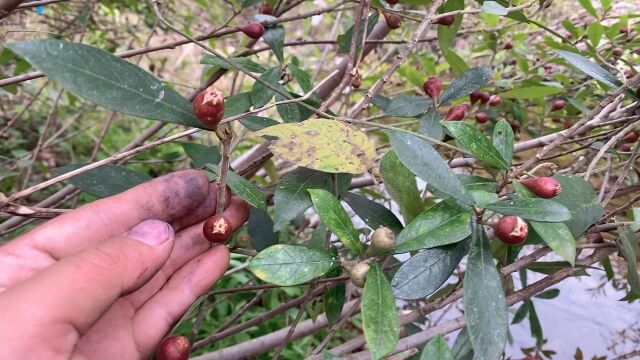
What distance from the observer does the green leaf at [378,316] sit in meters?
0.50

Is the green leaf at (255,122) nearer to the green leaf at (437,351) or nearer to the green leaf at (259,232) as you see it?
the green leaf at (259,232)

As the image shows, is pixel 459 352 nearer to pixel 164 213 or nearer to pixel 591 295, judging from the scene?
pixel 164 213

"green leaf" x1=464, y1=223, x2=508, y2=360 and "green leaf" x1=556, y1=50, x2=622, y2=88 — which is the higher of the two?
"green leaf" x1=556, y1=50, x2=622, y2=88

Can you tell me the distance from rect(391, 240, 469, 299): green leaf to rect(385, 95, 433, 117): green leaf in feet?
0.98

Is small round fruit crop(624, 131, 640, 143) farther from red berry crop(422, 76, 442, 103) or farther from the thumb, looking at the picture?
the thumb

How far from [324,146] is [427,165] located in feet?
0.40

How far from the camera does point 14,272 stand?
611 millimetres

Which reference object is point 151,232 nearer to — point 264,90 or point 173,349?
point 173,349

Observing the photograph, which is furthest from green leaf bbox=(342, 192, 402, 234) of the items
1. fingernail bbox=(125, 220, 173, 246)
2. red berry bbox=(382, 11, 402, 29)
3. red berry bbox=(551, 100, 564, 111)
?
red berry bbox=(551, 100, 564, 111)

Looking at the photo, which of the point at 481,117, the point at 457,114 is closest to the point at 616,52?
the point at 481,117

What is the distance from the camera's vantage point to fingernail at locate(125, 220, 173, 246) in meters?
0.59

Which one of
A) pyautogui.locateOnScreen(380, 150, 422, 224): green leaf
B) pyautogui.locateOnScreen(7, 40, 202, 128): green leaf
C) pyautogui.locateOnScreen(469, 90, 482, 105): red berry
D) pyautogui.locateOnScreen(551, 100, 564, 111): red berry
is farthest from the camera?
pyautogui.locateOnScreen(551, 100, 564, 111): red berry

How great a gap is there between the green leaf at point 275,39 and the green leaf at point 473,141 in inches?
15.5

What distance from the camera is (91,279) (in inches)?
19.6
